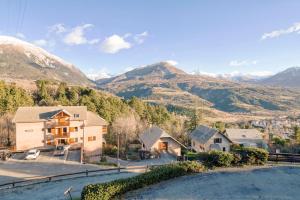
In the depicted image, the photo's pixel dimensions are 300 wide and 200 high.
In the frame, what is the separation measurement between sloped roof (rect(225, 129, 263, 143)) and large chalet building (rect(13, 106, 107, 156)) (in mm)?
36878

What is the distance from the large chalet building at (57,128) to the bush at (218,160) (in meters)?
28.6

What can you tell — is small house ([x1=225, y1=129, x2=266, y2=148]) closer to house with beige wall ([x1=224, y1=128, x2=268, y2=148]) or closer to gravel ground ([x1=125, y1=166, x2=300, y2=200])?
house with beige wall ([x1=224, y1=128, x2=268, y2=148])

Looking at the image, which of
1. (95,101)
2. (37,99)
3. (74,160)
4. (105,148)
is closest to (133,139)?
(105,148)

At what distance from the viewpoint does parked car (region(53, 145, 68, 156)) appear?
4042 centimetres

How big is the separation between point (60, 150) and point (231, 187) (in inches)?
1278

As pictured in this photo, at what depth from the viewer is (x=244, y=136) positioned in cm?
6875

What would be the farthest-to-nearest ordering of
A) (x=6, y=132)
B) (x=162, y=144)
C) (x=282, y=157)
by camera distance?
(x=6, y=132)
(x=162, y=144)
(x=282, y=157)

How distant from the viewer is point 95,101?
68.4 meters

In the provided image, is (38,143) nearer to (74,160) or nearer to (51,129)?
(51,129)

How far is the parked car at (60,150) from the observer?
1592 inches

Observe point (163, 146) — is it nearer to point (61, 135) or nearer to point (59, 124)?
point (61, 135)

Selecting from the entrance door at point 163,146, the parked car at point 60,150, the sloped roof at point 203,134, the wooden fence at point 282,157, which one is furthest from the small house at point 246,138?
the parked car at point 60,150

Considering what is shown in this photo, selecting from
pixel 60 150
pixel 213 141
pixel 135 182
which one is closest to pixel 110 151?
pixel 60 150

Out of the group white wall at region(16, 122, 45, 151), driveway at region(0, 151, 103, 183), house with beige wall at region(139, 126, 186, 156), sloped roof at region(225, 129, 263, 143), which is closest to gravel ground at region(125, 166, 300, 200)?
driveway at region(0, 151, 103, 183)
